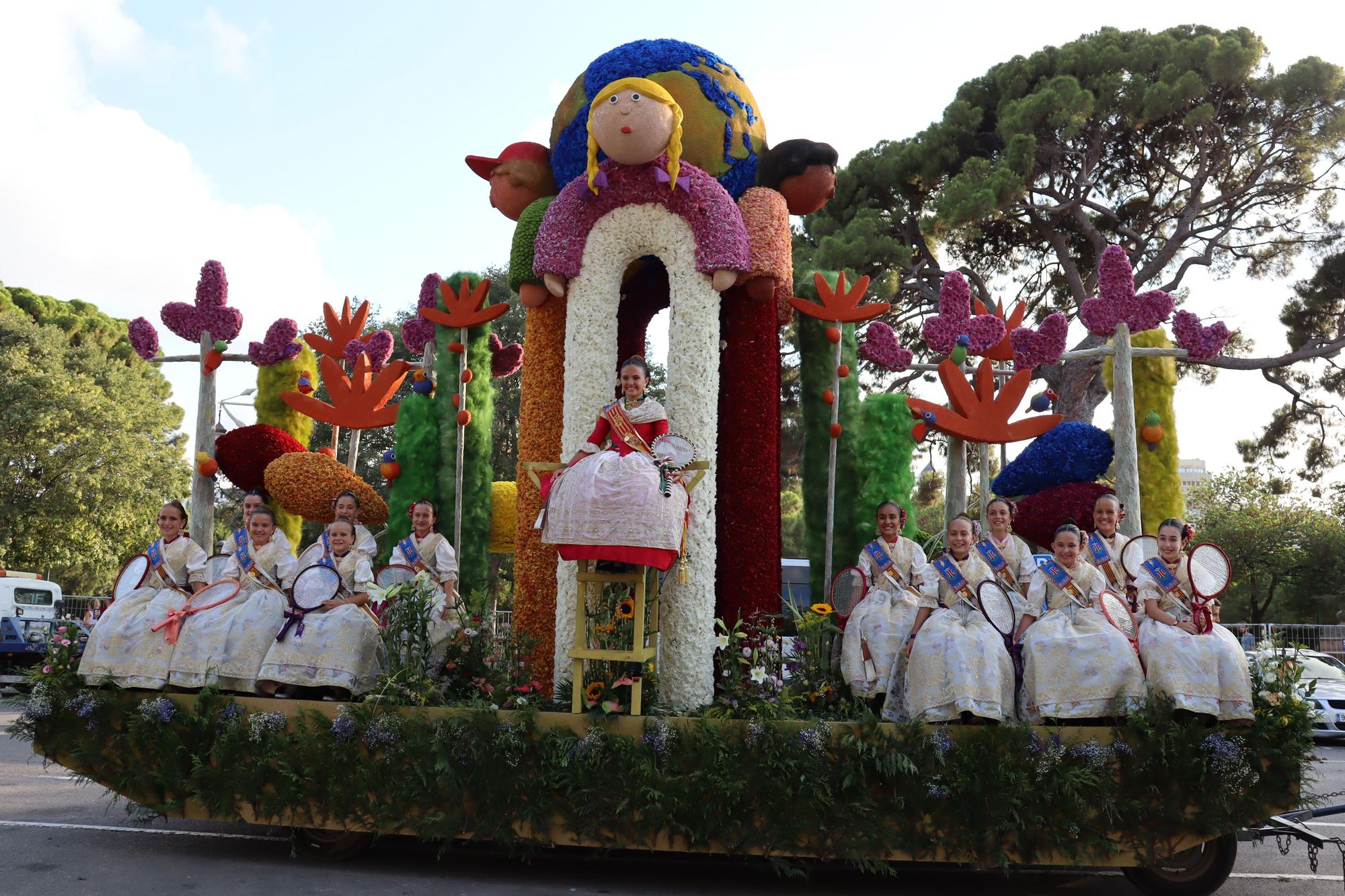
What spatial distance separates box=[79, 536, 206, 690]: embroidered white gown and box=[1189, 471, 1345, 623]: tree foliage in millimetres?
21681

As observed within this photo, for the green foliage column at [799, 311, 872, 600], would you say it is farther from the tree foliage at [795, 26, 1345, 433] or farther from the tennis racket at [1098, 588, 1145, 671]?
the tree foliage at [795, 26, 1345, 433]

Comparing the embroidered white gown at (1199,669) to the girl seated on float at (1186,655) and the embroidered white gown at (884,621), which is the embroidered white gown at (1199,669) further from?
the embroidered white gown at (884,621)

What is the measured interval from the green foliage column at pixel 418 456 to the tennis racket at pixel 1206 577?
5586 mm

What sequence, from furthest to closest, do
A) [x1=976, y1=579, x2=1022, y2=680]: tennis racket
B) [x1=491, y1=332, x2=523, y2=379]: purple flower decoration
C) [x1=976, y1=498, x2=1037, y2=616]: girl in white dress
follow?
[x1=491, y1=332, x2=523, y2=379]: purple flower decoration
[x1=976, y1=498, x2=1037, y2=616]: girl in white dress
[x1=976, y1=579, x2=1022, y2=680]: tennis racket

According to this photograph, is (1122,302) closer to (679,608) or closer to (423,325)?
(679,608)

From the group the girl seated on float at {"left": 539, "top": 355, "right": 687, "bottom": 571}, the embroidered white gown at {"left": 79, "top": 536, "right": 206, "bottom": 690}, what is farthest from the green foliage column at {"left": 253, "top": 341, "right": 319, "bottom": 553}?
the girl seated on float at {"left": 539, "top": 355, "right": 687, "bottom": 571}

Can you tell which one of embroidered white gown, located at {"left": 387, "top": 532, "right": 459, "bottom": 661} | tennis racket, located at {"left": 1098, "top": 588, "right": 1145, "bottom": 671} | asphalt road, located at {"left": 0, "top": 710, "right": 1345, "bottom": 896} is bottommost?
asphalt road, located at {"left": 0, "top": 710, "right": 1345, "bottom": 896}

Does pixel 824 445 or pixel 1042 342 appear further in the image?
pixel 1042 342

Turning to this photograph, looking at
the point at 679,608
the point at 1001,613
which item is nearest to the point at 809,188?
the point at 679,608

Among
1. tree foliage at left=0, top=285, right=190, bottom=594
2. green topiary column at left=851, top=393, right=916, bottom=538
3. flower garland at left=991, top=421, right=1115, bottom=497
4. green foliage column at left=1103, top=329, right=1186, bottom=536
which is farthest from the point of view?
tree foliage at left=0, top=285, right=190, bottom=594

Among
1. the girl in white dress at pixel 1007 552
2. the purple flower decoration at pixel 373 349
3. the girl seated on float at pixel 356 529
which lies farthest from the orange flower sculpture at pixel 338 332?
the girl in white dress at pixel 1007 552

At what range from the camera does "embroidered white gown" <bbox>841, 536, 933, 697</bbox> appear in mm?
5281

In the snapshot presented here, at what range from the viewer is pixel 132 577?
19.6 feet

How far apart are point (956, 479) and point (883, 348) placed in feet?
3.94
